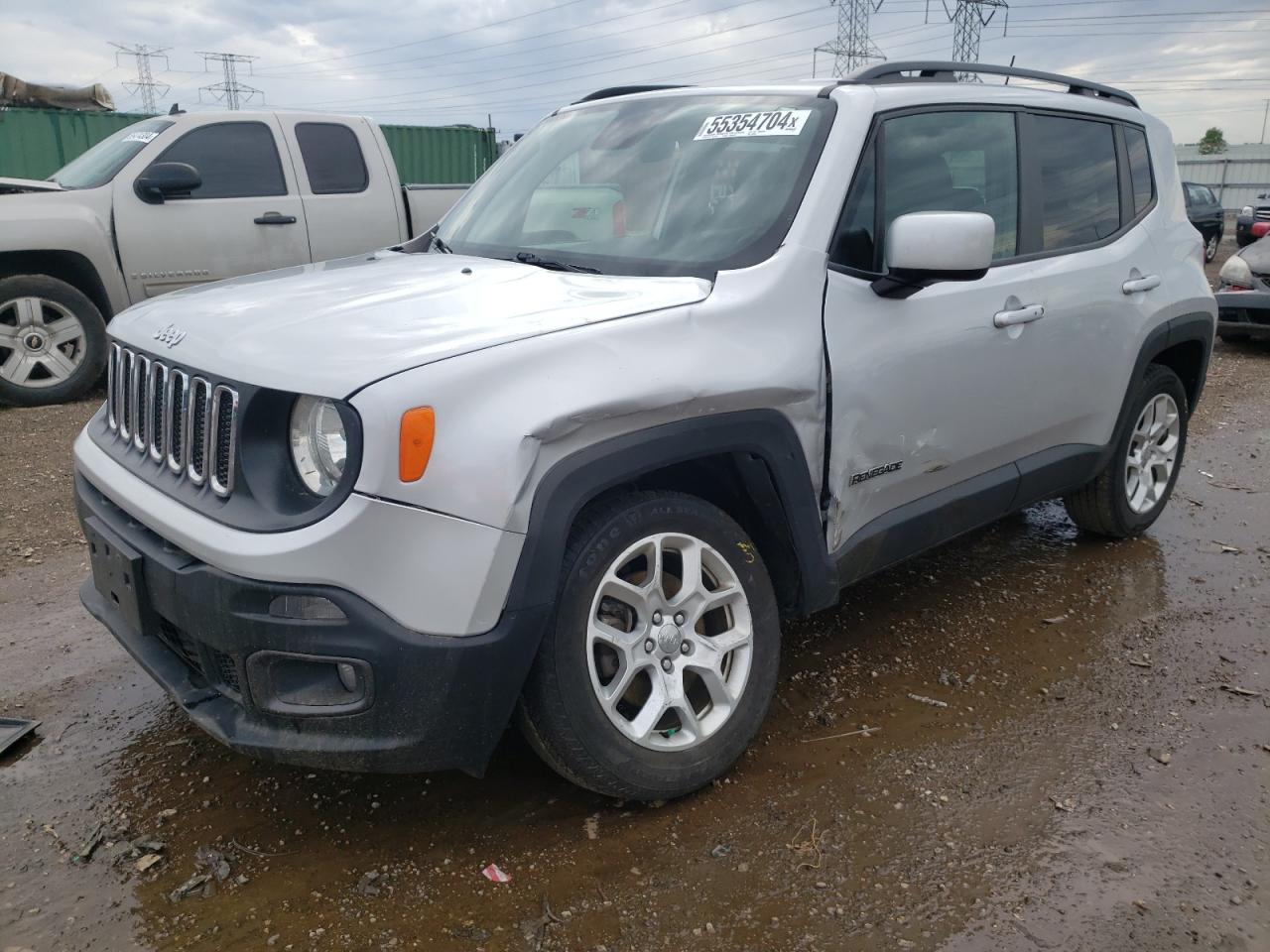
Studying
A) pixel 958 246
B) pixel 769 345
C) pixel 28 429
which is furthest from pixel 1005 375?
pixel 28 429

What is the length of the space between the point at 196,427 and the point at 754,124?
191 centimetres

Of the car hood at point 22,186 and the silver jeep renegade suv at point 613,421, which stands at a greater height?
the car hood at point 22,186

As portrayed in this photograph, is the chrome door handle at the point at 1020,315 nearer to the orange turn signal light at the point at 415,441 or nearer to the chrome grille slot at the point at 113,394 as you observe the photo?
the orange turn signal light at the point at 415,441

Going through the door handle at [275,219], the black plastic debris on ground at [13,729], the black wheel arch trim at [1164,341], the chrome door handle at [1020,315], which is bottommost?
the black plastic debris on ground at [13,729]

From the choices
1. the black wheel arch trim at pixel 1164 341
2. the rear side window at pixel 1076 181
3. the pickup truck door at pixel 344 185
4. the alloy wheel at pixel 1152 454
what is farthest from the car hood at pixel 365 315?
the pickup truck door at pixel 344 185

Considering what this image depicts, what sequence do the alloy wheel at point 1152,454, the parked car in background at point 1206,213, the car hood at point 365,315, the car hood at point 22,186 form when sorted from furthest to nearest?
the parked car in background at point 1206,213, the car hood at point 22,186, the alloy wheel at point 1152,454, the car hood at point 365,315

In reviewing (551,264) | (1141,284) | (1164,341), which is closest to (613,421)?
(551,264)

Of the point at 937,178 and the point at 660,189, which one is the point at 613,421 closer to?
the point at 660,189

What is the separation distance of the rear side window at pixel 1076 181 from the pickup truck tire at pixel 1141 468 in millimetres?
795

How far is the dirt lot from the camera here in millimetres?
2355

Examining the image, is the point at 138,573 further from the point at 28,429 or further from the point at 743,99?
the point at 28,429

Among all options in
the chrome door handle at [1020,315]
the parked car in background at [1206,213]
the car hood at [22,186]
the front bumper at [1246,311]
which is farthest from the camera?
the parked car in background at [1206,213]

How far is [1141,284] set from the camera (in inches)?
165

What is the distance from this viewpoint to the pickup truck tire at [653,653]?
2.44 metres
